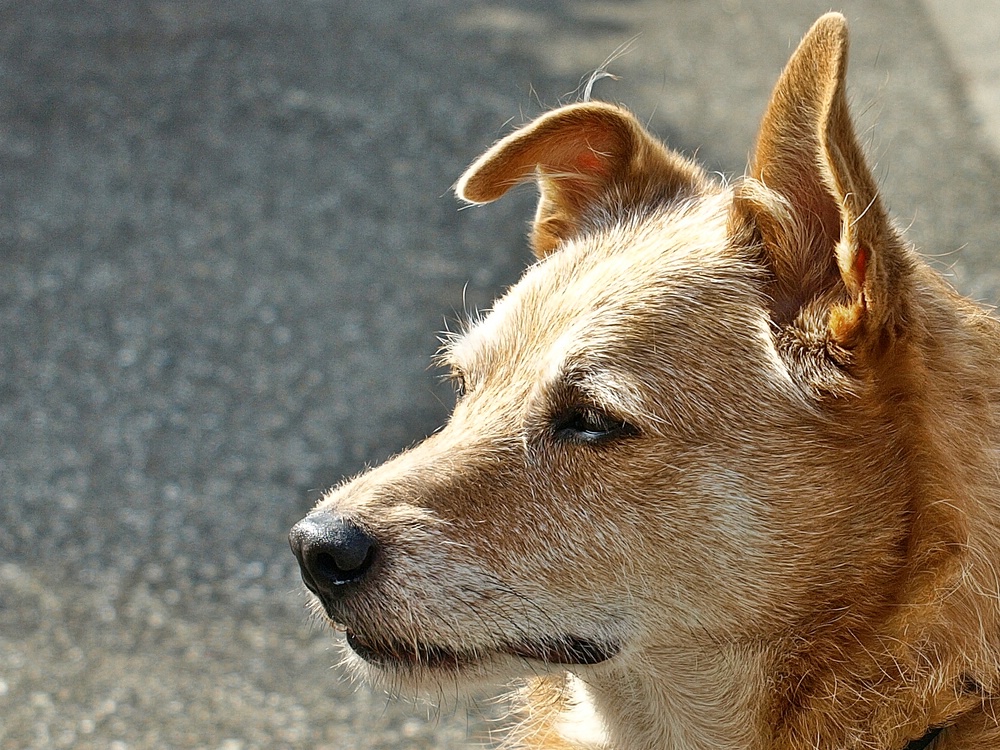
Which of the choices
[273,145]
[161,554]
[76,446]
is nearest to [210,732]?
[161,554]

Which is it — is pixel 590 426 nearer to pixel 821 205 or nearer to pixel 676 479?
pixel 676 479

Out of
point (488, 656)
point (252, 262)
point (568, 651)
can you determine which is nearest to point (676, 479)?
point (568, 651)

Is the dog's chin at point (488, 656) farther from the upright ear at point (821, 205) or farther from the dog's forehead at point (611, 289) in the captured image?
the upright ear at point (821, 205)

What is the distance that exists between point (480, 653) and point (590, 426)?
0.48 meters

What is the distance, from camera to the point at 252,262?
638cm

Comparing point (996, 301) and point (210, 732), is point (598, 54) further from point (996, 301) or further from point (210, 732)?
point (210, 732)

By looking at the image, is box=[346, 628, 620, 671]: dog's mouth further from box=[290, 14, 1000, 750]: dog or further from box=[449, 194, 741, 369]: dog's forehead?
box=[449, 194, 741, 369]: dog's forehead

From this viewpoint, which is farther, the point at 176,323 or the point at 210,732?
the point at 176,323

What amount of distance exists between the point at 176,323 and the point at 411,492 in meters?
3.95

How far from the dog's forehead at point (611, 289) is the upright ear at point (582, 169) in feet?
0.44

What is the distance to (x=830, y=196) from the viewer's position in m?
2.12

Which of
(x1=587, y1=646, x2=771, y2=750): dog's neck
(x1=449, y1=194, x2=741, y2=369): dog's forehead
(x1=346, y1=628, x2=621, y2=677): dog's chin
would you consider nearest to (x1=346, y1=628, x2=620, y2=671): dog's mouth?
(x1=346, y1=628, x2=621, y2=677): dog's chin

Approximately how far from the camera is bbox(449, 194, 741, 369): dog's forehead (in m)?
2.28

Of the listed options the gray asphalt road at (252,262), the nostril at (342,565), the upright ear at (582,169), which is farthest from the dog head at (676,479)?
the gray asphalt road at (252,262)
